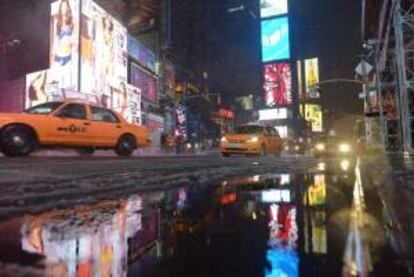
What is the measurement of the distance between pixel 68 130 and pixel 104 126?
1314mm

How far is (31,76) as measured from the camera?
3050 centimetres

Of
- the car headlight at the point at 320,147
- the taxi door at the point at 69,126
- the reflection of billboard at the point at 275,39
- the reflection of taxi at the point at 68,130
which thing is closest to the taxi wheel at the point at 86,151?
the reflection of taxi at the point at 68,130

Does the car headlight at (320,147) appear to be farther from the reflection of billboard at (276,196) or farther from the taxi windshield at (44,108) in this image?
the reflection of billboard at (276,196)

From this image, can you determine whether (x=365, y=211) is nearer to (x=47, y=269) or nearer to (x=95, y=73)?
(x=47, y=269)

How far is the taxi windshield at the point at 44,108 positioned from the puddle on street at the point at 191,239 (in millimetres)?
8222

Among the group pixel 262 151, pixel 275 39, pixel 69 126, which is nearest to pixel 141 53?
pixel 262 151

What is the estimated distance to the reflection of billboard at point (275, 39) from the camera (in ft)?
309

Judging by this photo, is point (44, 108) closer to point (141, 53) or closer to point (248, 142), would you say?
point (248, 142)

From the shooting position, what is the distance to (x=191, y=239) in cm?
245

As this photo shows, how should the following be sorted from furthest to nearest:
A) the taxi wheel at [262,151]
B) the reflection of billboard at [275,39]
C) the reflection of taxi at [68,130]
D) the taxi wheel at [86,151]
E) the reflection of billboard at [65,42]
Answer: the reflection of billboard at [275,39], the reflection of billboard at [65,42], the taxi wheel at [262,151], the taxi wheel at [86,151], the reflection of taxi at [68,130]

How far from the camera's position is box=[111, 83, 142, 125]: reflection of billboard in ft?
114

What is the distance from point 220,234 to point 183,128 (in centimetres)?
5635

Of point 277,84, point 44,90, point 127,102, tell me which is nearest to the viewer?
point 44,90

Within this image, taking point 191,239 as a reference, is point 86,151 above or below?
above
